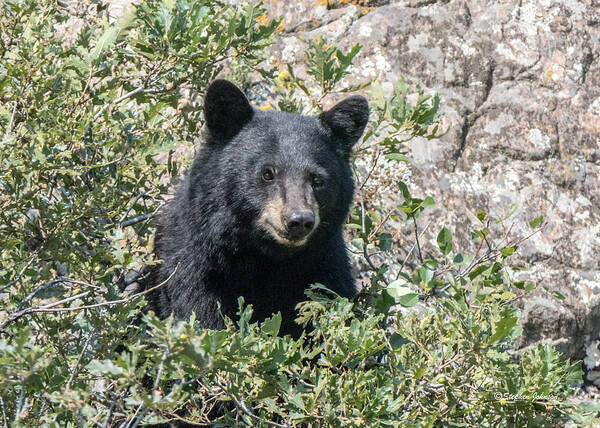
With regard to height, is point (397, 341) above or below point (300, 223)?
below

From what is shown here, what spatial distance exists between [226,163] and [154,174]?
18.8 inches

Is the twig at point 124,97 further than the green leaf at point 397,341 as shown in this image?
Yes

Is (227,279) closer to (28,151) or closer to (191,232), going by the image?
(191,232)

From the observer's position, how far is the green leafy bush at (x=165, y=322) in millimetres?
2705

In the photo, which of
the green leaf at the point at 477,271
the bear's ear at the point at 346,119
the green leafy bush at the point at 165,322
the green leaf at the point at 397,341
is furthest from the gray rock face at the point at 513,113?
the green leaf at the point at 397,341

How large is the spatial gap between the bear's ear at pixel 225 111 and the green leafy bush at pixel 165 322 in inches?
10.4

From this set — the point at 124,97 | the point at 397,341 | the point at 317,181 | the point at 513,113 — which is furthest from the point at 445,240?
the point at 513,113

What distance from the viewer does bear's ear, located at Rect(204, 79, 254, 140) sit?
15.0ft

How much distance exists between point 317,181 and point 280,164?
27 centimetres

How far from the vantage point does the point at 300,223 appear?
164 inches

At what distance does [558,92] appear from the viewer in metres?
6.60

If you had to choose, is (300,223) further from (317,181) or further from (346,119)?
(346,119)

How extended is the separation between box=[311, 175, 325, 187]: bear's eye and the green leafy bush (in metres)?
0.47

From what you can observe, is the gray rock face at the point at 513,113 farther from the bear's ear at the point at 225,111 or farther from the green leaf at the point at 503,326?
the green leaf at the point at 503,326
